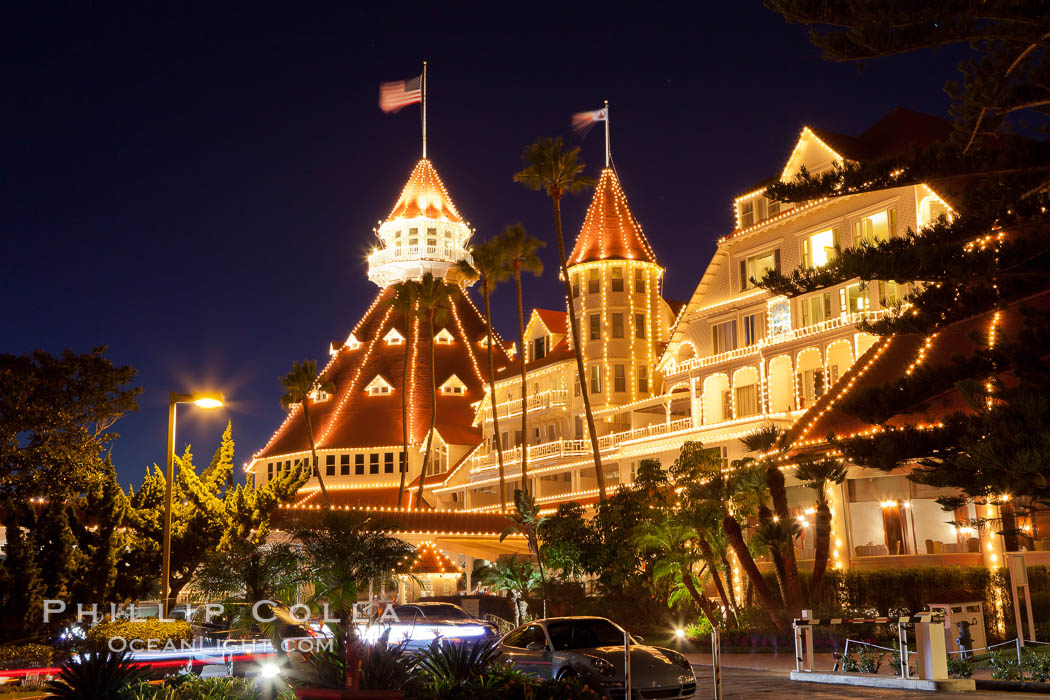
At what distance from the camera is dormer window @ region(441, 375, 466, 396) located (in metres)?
74.7

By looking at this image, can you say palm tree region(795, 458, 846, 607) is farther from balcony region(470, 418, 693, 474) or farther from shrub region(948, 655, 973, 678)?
balcony region(470, 418, 693, 474)

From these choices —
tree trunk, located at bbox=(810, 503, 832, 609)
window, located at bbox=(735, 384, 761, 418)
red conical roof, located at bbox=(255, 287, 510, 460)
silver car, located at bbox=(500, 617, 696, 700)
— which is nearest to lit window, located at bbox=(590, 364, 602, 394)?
window, located at bbox=(735, 384, 761, 418)

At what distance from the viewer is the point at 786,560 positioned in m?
27.7

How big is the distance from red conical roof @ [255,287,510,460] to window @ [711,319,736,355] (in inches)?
1035

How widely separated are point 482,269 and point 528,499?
79.9 ft

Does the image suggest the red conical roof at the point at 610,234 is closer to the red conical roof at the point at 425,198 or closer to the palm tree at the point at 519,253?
the palm tree at the point at 519,253

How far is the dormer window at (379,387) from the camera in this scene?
75.1 meters

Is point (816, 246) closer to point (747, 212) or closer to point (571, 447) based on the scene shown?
point (747, 212)

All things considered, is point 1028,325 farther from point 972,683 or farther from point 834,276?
point 972,683

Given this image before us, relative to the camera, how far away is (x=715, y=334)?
4669cm

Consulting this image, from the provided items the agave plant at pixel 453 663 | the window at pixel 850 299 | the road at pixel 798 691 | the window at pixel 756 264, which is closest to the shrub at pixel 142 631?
the agave plant at pixel 453 663

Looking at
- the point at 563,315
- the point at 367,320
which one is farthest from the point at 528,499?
the point at 367,320

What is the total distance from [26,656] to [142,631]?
302cm

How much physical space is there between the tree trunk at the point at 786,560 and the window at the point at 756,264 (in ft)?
54.6
